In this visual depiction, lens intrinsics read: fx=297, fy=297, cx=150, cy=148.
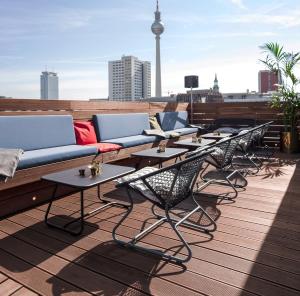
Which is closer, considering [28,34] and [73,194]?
[73,194]

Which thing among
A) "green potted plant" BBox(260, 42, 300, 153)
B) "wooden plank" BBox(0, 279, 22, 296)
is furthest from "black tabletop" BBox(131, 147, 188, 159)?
"green potted plant" BBox(260, 42, 300, 153)

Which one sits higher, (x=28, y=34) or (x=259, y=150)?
(x=28, y=34)

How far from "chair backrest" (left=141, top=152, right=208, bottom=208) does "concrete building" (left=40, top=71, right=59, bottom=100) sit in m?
64.0

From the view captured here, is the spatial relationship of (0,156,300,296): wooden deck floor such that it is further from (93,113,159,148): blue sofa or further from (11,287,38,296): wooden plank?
(93,113,159,148): blue sofa

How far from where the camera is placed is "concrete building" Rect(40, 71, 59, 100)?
63.1 m

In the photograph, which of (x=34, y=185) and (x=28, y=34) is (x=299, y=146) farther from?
(x=28, y=34)

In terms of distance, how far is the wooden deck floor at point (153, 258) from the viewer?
1833 mm

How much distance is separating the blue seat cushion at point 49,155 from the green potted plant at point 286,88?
452 centimetres

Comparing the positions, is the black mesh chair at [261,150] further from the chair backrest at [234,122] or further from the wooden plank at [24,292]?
the wooden plank at [24,292]

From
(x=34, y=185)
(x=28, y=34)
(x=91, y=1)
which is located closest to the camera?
(x=34, y=185)

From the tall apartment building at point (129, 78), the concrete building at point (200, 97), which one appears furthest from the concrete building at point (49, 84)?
the concrete building at point (200, 97)

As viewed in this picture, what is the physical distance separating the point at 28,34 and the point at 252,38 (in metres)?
9.39

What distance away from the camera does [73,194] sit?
382cm

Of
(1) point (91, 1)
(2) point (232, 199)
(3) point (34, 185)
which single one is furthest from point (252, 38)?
(3) point (34, 185)
